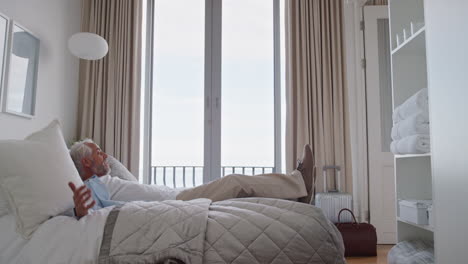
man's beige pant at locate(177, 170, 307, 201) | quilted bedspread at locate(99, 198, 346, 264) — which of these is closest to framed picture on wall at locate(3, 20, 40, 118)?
man's beige pant at locate(177, 170, 307, 201)

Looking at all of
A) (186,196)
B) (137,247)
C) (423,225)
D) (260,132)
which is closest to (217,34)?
(260,132)

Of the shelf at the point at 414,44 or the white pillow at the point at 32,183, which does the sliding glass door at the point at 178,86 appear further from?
the white pillow at the point at 32,183

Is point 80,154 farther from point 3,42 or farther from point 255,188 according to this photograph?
point 3,42

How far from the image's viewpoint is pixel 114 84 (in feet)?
11.4

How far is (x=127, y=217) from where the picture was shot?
1166 mm

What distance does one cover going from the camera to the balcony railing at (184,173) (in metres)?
3.80

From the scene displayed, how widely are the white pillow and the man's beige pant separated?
701mm

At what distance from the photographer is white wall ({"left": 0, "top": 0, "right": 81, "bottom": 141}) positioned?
2.43 metres

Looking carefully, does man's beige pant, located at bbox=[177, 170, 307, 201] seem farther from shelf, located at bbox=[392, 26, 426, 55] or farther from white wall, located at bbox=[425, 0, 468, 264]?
shelf, located at bbox=[392, 26, 426, 55]

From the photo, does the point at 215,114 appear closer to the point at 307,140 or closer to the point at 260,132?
the point at 260,132

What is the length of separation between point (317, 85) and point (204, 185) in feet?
6.58

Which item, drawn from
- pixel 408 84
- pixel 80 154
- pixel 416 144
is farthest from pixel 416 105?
pixel 80 154

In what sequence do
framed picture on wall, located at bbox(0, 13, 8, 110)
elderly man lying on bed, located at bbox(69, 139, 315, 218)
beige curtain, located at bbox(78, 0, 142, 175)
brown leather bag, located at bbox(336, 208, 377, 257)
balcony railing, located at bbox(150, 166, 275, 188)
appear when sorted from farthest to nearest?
balcony railing, located at bbox(150, 166, 275, 188), beige curtain, located at bbox(78, 0, 142, 175), brown leather bag, located at bbox(336, 208, 377, 257), framed picture on wall, located at bbox(0, 13, 8, 110), elderly man lying on bed, located at bbox(69, 139, 315, 218)

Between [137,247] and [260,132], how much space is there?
274cm
